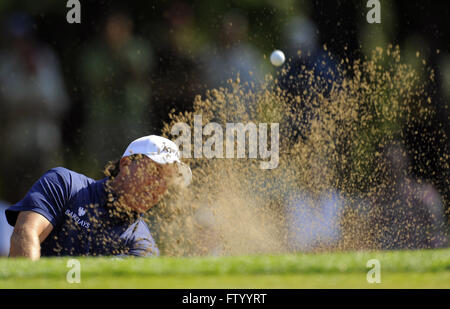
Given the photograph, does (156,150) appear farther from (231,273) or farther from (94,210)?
(231,273)

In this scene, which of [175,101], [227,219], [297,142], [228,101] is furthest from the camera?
[175,101]

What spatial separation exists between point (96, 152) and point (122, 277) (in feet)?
32.6

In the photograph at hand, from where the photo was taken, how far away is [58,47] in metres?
12.2

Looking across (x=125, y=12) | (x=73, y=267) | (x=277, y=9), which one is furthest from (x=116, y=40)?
(x=73, y=267)

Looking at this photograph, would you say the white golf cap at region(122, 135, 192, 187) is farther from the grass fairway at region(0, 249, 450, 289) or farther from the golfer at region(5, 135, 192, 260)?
the grass fairway at region(0, 249, 450, 289)

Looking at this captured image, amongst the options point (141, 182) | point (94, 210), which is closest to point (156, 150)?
point (141, 182)

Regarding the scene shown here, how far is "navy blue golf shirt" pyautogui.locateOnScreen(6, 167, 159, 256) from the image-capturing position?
147 inches

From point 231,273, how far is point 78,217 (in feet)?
5.81

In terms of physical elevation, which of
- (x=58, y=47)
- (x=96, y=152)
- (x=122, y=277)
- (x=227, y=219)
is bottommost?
(x=122, y=277)

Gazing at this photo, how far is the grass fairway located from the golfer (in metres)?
1.11

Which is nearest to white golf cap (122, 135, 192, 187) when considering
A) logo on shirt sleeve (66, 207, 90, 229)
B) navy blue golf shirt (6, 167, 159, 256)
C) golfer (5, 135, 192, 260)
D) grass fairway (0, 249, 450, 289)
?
golfer (5, 135, 192, 260)
